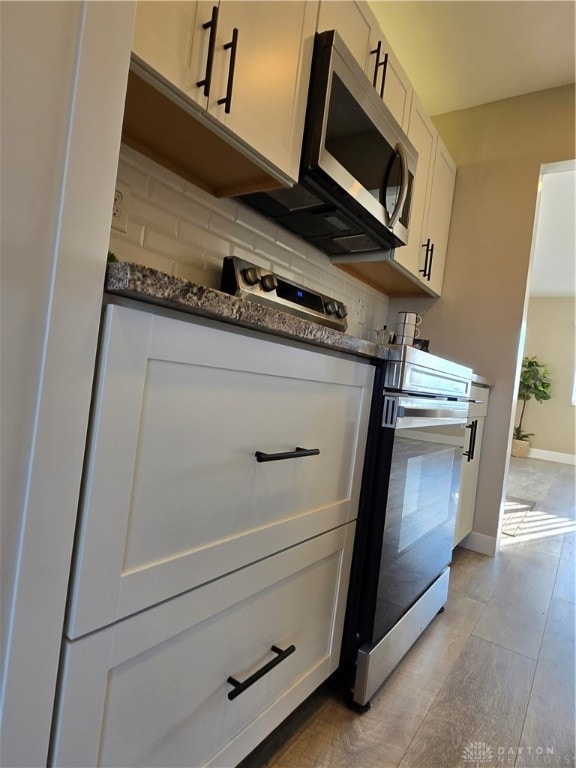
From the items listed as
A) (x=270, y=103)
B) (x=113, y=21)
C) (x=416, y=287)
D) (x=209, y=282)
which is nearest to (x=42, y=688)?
(x=113, y=21)

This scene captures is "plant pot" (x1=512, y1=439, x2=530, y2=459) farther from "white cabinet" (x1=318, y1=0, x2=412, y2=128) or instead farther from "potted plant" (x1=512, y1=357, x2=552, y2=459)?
"white cabinet" (x1=318, y1=0, x2=412, y2=128)

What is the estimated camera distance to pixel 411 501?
1.26m

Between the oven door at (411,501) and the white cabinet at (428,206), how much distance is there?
36.9 inches

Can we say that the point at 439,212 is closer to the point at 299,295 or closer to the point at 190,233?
the point at 299,295

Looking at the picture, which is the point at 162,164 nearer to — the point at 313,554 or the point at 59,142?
the point at 59,142

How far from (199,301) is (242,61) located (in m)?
0.83

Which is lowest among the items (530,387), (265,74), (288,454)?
(288,454)

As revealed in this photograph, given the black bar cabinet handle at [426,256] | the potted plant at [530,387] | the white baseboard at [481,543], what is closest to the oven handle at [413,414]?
the black bar cabinet handle at [426,256]

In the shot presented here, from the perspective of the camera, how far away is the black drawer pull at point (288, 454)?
2.39 ft

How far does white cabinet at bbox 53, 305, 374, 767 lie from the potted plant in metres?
6.93

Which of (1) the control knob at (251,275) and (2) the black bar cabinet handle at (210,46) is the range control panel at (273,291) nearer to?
(1) the control knob at (251,275)

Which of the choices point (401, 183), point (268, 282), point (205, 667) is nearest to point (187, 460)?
point (205, 667)

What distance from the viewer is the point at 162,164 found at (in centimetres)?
125

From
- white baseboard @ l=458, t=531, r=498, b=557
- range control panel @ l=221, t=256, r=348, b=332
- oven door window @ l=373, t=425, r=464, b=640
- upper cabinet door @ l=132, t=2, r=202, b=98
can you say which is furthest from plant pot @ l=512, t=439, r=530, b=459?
upper cabinet door @ l=132, t=2, r=202, b=98
